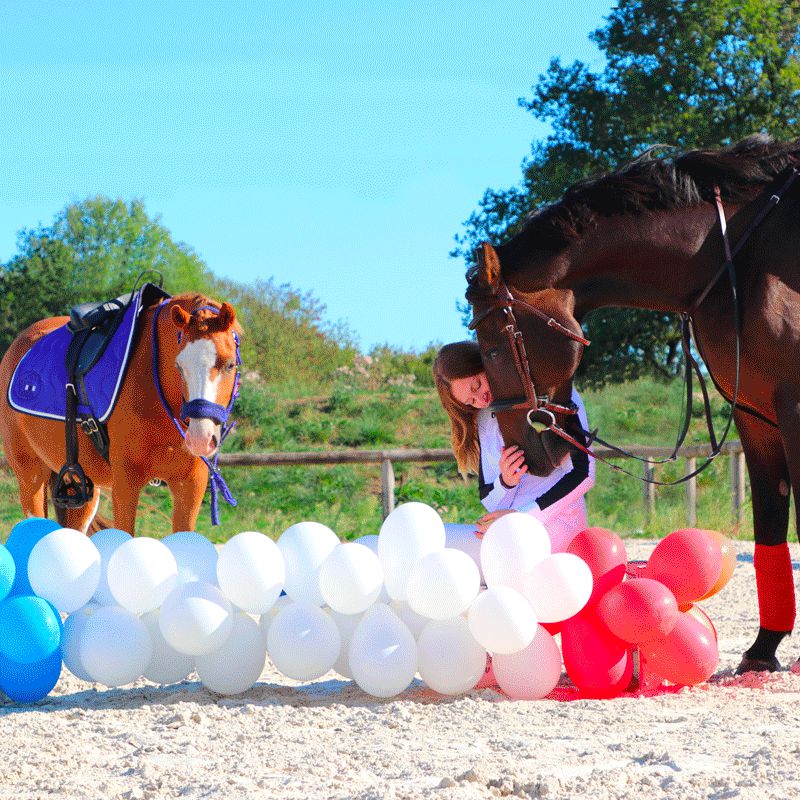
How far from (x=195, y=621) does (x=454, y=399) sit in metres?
1.38

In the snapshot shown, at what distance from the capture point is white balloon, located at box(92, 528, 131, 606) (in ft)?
13.0

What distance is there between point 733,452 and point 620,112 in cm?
965

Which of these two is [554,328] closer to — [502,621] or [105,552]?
[502,621]

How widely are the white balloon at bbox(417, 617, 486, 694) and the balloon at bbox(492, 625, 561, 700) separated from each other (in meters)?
0.09

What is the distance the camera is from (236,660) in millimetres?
3709

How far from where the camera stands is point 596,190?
3734mm

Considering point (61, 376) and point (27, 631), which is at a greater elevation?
point (61, 376)

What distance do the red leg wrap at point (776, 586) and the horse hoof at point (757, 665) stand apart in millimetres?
132

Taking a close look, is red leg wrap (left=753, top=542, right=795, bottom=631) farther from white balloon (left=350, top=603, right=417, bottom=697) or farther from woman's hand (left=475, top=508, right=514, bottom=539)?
white balloon (left=350, top=603, right=417, bottom=697)

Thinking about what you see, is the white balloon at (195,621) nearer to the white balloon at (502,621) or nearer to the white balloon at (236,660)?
the white balloon at (236,660)

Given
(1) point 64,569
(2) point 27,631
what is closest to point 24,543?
(1) point 64,569


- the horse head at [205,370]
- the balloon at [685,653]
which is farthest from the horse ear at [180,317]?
the balloon at [685,653]

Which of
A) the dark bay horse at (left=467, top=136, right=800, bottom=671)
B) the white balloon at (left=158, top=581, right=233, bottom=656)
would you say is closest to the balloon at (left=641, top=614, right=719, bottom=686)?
the dark bay horse at (left=467, top=136, right=800, bottom=671)

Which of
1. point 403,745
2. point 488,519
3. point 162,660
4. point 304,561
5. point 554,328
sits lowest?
point 403,745
